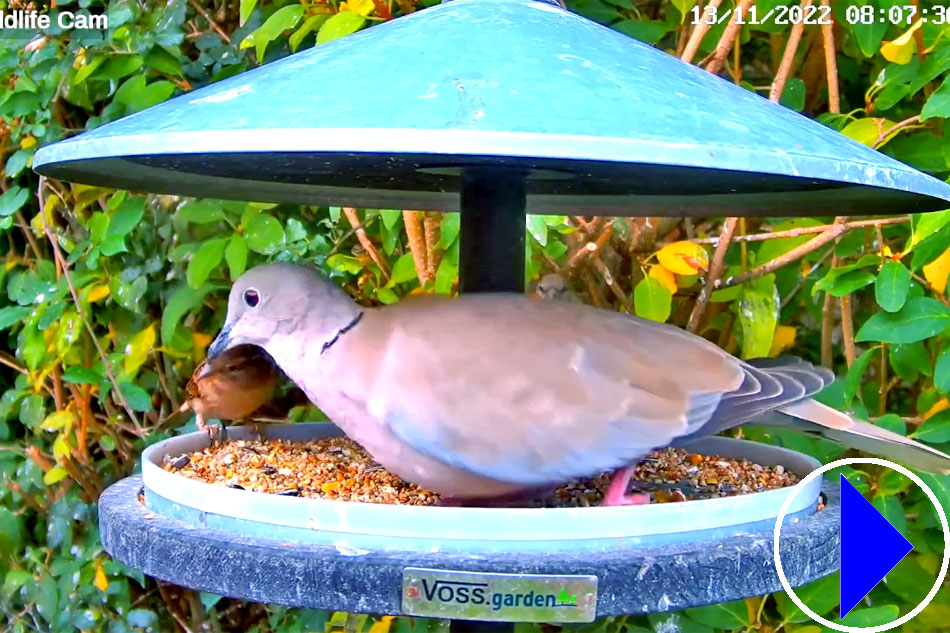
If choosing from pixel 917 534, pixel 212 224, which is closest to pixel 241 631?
pixel 212 224

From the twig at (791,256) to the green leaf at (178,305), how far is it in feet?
2.98

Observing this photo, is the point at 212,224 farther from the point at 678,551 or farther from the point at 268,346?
the point at 678,551

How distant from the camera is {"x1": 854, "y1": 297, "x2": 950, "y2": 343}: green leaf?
4.41 feet

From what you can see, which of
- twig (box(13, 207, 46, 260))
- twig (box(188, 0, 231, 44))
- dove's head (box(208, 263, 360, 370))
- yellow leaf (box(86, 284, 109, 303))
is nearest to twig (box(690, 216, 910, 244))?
dove's head (box(208, 263, 360, 370))

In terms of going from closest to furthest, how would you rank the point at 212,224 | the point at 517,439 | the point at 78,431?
the point at 517,439, the point at 212,224, the point at 78,431

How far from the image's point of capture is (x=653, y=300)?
1593mm

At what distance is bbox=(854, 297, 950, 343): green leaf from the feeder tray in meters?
0.49

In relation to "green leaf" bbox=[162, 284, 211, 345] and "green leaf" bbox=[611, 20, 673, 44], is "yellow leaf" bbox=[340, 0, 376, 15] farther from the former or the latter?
"green leaf" bbox=[162, 284, 211, 345]

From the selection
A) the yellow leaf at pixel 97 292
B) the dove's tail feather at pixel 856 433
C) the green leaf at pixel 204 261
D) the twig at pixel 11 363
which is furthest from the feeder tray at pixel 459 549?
the twig at pixel 11 363

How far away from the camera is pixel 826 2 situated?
1.62 meters

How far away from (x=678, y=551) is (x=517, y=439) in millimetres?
188

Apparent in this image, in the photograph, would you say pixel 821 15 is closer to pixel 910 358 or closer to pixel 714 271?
pixel 714 271

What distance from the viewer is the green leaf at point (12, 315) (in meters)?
1.92

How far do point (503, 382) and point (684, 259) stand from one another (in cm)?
66
